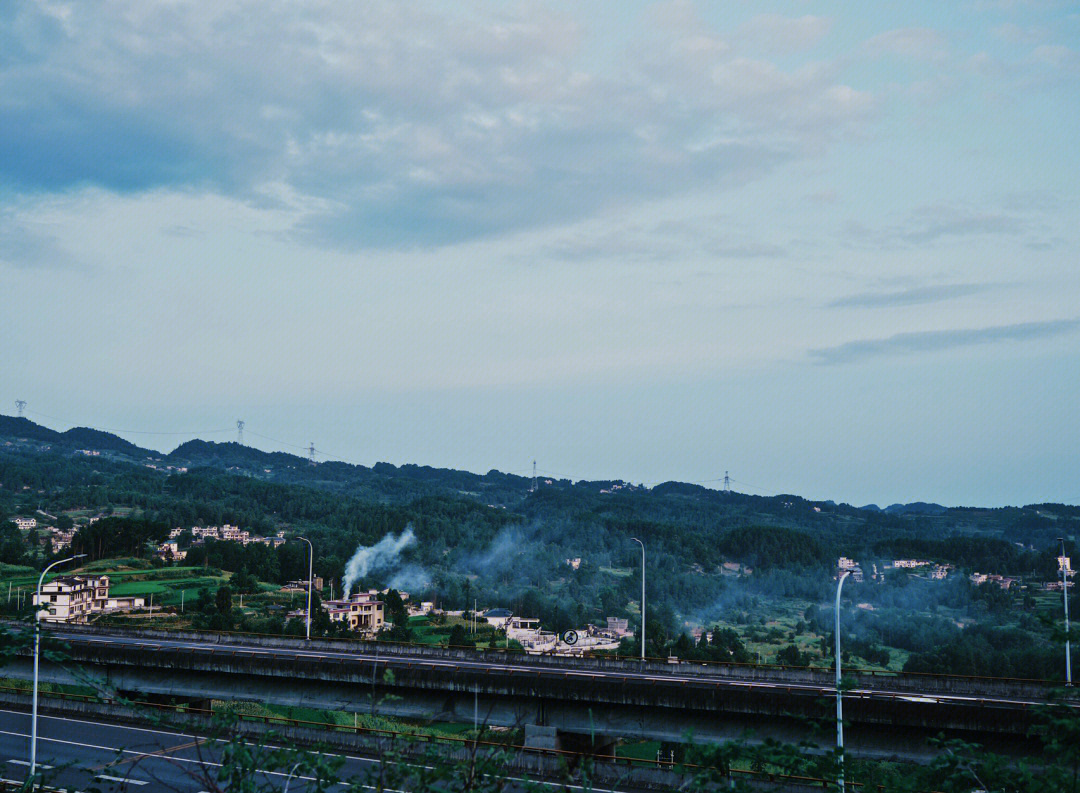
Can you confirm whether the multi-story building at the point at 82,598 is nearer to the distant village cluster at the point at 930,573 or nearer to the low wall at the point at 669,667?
the low wall at the point at 669,667

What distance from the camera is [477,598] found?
144375mm

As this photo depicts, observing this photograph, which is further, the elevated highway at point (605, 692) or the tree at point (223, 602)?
the tree at point (223, 602)

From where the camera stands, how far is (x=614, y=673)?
41.9 meters

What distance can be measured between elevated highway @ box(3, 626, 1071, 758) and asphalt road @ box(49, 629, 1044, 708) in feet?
0.36

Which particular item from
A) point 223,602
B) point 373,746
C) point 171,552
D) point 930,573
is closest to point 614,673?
point 373,746

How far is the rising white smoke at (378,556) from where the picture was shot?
481 ft

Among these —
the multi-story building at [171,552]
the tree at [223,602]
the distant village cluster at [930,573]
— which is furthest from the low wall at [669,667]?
the distant village cluster at [930,573]

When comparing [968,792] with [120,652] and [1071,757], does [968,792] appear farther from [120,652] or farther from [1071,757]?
[120,652]

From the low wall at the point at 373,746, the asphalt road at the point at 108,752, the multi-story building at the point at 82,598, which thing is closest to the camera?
the low wall at the point at 373,746

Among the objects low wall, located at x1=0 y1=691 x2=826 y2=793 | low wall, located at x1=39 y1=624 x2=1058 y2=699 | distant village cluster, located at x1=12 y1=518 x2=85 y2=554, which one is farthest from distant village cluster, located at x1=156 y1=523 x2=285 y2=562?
low wall, located at x1=0 y1=691 x2=826 y2=793

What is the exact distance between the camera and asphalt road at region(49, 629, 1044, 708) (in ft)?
110

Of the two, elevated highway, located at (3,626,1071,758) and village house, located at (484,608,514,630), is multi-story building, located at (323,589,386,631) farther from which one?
elevated highway, located at (3,626,1071,758)

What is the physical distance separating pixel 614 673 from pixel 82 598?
76.6 metres

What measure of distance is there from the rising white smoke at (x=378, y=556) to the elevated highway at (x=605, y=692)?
90486 millimetres
